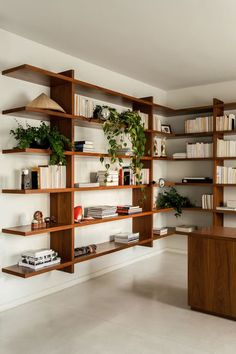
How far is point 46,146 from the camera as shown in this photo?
11.6ft

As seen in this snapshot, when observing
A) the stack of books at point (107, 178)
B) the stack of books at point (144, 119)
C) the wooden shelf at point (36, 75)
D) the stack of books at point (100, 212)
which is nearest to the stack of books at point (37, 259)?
the stack of books at point (100, 212)

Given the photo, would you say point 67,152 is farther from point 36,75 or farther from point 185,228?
point 185,228

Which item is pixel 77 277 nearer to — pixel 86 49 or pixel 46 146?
pixel 46 146

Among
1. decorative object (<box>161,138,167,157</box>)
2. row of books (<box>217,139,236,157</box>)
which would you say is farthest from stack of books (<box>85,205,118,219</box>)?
row of books (<box>217,139,236,157</box>)

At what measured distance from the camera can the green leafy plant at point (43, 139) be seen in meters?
3.38

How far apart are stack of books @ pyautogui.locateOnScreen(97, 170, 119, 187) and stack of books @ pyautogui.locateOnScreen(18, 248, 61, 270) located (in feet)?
3.86

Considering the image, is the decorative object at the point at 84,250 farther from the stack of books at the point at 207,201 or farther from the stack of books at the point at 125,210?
the stack of books at the point at 207,201

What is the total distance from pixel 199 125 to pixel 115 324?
3.43 metres

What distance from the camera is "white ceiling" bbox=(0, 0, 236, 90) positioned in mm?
3000

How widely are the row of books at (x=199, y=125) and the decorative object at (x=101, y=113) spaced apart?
6.24ft

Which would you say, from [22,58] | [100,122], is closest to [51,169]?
[100,122]

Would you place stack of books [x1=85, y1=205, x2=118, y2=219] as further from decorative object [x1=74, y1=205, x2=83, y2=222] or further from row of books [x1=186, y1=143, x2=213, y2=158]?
row of books [x1=186, y1=143, x2=213, y2=158]

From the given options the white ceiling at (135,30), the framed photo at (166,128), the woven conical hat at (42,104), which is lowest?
the woven conical hat at (42,104)

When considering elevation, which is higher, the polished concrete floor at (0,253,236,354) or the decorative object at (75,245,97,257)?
the decorative object at (75,245,97,257)
